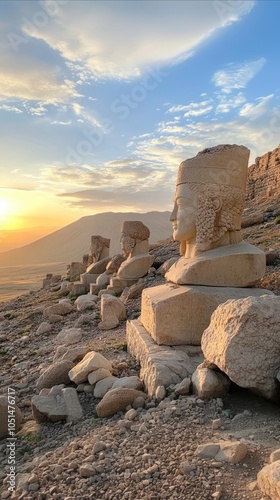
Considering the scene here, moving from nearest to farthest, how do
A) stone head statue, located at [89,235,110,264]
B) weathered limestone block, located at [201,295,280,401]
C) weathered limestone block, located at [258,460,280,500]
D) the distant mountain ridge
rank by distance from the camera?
weathered limestone block, located at [258,460,280,500]
weathered limestone block, located at [201,295,280,401]
stone head statue, located at [89,235,110,264]
the distant mountain ridge

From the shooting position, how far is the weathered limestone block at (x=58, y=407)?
3613 mm

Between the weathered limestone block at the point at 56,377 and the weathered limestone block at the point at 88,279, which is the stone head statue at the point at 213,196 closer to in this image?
the weathered limestone block at the point at 56,377

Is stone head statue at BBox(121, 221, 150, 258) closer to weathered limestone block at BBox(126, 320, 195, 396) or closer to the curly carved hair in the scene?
the curly carved hair

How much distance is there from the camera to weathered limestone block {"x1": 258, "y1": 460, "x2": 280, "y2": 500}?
1812 millimetres

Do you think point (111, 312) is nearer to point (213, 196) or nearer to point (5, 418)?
point (213, 196)

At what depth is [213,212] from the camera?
4.69 metres

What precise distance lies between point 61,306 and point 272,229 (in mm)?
6744

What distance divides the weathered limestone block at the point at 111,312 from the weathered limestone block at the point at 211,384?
398 cm

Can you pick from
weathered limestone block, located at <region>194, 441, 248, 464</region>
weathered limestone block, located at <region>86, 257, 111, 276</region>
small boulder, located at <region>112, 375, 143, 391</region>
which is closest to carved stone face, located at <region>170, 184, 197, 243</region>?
small boulder, located at <region>112, 375, 143, 391</region>

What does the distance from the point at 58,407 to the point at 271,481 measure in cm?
237

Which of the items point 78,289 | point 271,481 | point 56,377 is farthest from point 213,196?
point 78,289

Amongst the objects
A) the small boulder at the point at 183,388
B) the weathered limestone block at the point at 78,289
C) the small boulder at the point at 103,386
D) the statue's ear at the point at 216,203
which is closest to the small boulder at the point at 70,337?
the small boulder at the point at 103,386

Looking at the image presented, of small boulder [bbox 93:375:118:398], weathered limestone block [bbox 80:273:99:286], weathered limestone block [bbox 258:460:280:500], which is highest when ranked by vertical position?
weathered limestone block [bbox 80:273:99:286]

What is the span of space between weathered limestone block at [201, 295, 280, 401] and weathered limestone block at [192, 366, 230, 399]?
0.22 meters
